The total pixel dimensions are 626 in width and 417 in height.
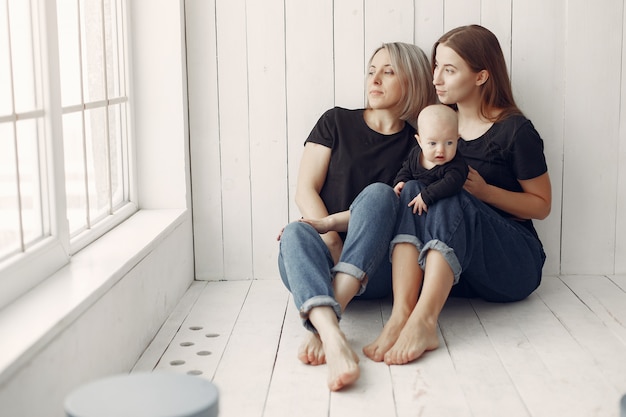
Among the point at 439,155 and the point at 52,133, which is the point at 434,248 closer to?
the point at 439,155

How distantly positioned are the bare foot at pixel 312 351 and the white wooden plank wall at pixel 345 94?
912 millimetres

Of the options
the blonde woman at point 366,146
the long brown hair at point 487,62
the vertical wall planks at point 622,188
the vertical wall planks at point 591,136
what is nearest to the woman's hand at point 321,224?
the blonde woman at point 366,146

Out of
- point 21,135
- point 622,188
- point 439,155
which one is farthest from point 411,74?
point 21,135

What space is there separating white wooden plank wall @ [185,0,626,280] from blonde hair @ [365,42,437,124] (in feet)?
0.52

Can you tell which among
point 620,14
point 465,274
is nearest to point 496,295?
point 465,274

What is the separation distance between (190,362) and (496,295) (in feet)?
3.43

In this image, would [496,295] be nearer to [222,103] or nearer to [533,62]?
[533,62]

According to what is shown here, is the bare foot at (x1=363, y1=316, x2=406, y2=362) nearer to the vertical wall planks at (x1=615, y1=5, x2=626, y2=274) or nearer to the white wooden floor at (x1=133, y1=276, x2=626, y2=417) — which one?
the white wooden floor at (x1=133, y1=276, x2=626, y2=417)

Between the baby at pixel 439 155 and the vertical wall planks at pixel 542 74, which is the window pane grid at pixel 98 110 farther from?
the vertical wall planks at pixel 542 74

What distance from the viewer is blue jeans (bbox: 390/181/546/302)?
258cm

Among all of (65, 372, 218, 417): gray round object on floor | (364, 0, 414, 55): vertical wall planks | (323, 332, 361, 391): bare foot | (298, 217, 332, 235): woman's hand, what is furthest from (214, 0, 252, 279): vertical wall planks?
(65, 372, 218, 417): gray round object on floor

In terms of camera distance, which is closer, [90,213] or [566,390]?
[566,390]

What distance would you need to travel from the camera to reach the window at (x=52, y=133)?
2.00 metres

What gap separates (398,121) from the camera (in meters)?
3.06
